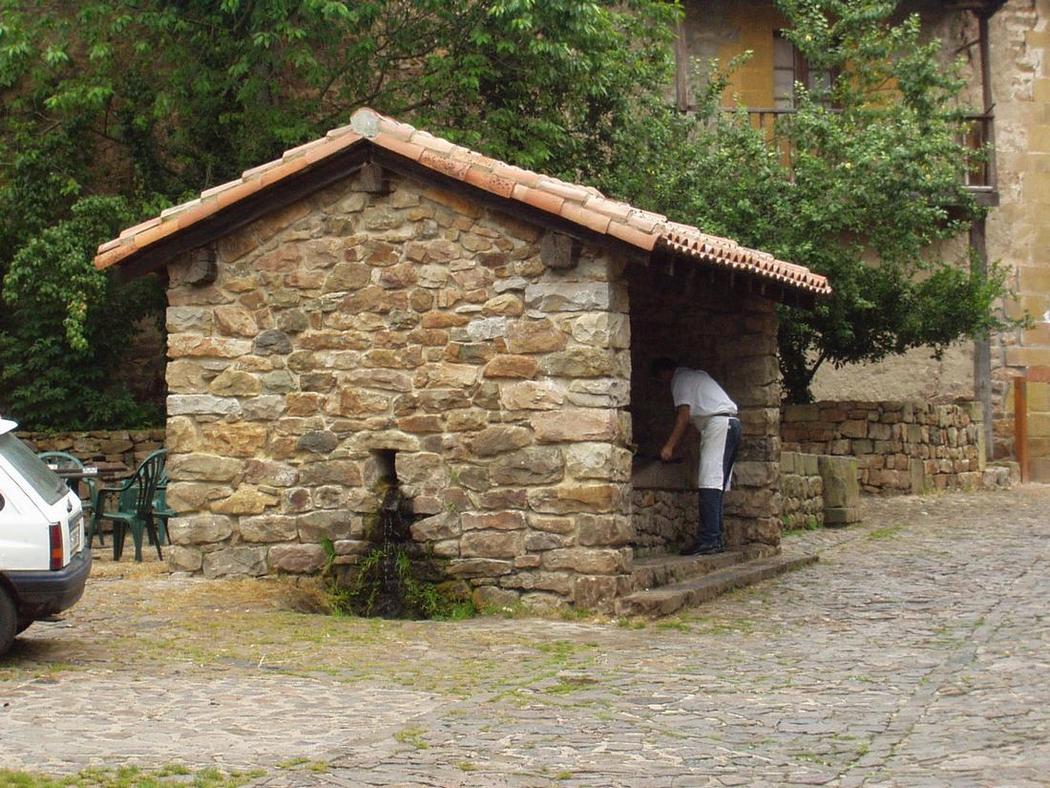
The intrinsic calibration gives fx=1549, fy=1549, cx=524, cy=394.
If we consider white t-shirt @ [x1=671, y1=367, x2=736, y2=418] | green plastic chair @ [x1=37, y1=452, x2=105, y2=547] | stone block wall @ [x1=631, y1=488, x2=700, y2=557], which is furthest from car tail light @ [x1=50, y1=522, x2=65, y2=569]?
white t-shirt @ [x1=671, y1=367, x2=736, y2=418]

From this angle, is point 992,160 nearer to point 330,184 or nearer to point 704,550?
point 704,550

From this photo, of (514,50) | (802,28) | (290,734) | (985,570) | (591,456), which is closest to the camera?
(290,734)

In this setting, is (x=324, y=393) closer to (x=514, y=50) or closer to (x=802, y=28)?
(x=514, y=50)

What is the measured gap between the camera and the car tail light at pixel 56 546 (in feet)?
23.6

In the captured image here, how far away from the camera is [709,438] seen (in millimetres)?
11023

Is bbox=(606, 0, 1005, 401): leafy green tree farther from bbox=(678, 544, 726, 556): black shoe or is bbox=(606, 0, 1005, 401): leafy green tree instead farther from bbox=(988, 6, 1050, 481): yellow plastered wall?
bbox=(678, 544, 726, 556): black shoe

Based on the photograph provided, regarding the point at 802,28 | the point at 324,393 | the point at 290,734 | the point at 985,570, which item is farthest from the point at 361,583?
the point at 802,28

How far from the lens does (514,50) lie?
48.4 ft

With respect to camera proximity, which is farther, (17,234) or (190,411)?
(17,234)

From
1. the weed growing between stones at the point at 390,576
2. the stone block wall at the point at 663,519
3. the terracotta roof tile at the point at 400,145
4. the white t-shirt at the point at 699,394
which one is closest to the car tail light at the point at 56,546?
the weed growing between stones at the point at 390,576

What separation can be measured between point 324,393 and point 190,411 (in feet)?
2.94

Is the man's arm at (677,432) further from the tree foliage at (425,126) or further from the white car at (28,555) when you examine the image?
the white car at (28,555)

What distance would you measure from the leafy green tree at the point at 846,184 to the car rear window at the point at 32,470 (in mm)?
9331

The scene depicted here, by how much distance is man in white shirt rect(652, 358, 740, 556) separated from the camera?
1099 cm
